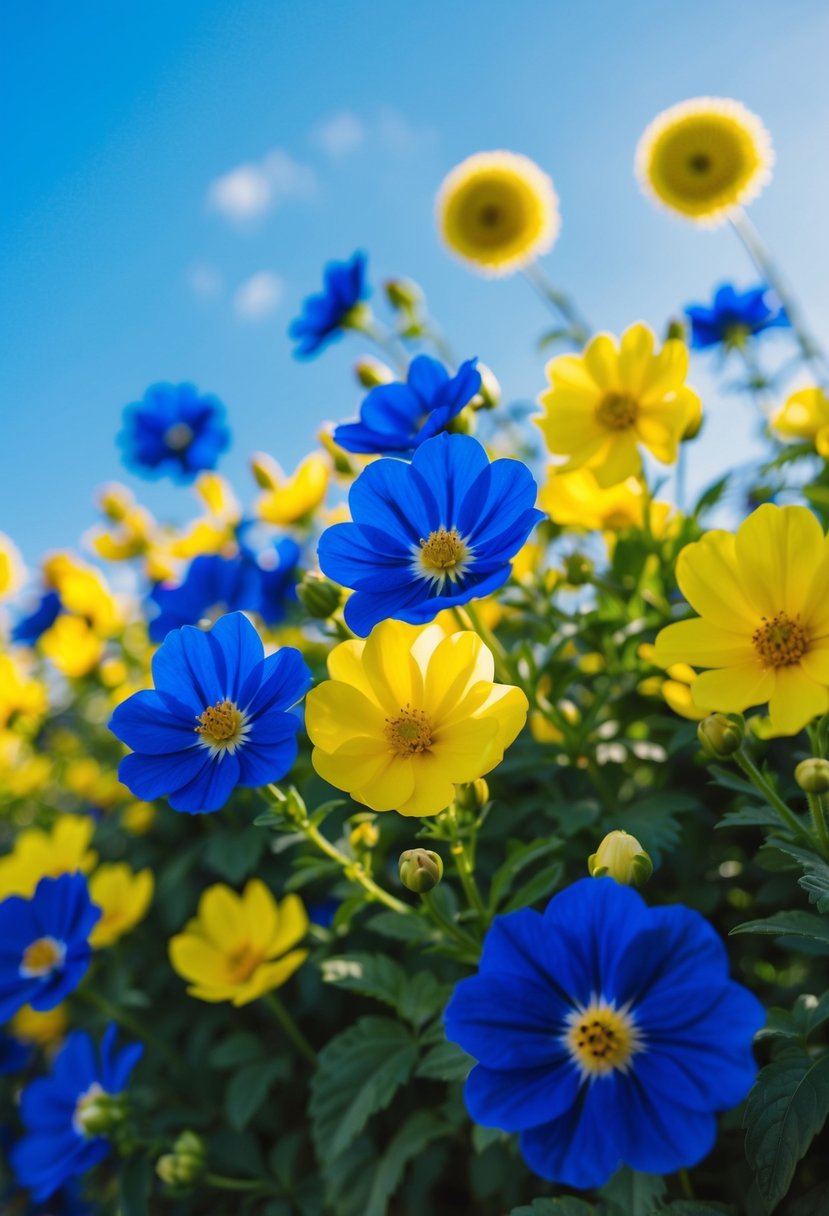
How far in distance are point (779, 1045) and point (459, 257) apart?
1980 millimetres

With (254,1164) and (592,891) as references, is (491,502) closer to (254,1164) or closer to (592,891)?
(592,891)

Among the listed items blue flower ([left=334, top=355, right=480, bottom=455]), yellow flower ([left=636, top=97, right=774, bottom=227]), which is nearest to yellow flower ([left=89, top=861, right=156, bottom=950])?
blue flower ([left=334, top=355, right=480, bottom=455])

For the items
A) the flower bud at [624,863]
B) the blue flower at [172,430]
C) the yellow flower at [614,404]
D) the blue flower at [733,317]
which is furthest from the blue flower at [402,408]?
the blue flower at [172,430]

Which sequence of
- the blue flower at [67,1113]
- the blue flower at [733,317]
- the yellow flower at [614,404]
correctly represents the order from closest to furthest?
the yellow flower at [614,404] → the blue flower at [67,1113] → the blue flower at [733,317]

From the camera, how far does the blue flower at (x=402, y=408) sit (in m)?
1.22

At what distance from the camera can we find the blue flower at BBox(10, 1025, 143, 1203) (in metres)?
1.49

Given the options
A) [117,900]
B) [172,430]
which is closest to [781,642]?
[117,900]

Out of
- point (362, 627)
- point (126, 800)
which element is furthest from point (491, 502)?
point (126, 800)

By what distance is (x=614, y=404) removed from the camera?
1.37 meters

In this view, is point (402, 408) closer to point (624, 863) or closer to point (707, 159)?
point (624, 863)

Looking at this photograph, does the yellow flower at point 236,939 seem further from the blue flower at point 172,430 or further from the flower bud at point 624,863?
the blue flower at point 172,430

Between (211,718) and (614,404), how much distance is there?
79 cm

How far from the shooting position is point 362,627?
923 millimetres

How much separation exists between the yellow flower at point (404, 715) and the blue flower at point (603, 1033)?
176mm
